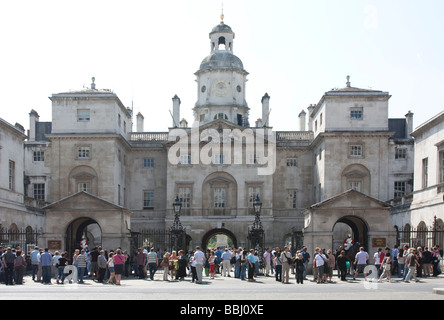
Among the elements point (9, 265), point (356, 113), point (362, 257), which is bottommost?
point (9, 265)

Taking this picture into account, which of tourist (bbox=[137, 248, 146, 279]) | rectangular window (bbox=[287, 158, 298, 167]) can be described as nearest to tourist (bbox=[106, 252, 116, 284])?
tourist (bbox=[137, 248, 146, 279])

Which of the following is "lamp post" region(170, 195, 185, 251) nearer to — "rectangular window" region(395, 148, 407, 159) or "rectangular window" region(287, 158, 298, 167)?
"rectangular window" region(287, 158, 298, 167)

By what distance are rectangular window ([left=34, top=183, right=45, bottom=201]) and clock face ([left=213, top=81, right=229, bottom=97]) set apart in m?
17.9

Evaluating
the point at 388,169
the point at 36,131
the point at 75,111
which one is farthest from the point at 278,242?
the point at 36,131

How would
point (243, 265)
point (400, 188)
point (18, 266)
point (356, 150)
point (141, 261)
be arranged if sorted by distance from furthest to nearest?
point (400, 188) → point (356, 150) → point (243, 265) → point (141, 261) → point (18, 266)

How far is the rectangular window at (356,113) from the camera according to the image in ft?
169

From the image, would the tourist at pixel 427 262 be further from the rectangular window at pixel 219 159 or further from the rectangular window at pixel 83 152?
the rectangular window at pixel 83 152

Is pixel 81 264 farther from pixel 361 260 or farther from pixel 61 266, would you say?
pixel 361 260

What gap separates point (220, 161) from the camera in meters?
55.1

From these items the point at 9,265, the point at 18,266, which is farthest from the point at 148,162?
the point at 9,265

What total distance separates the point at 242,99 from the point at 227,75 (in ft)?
8.93

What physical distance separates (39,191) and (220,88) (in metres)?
18.9
